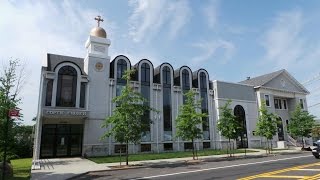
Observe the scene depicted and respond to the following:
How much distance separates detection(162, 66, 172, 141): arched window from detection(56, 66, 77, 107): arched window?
10566 mm

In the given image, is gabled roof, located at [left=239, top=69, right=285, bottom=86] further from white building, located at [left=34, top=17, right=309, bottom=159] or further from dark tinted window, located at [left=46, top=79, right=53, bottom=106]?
dark tinted window, located at [left=46, top=79, right=53, bottom=106]

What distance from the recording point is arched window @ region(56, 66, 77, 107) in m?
27.6

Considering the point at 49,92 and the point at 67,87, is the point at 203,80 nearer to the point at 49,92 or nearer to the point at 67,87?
the point at 67,87

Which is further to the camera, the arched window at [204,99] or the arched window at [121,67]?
the arched window at [204,99]

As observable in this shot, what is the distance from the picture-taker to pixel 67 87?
28.1 m

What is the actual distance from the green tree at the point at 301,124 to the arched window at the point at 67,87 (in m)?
30.5

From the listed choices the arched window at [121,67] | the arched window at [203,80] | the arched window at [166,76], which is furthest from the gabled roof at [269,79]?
the arched window at [121,67]

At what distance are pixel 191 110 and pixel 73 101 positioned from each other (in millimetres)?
11737

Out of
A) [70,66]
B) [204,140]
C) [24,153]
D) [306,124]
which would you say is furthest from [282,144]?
[24,153]

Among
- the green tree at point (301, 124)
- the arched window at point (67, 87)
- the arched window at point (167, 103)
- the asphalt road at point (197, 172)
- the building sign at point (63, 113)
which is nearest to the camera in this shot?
the asphalt road at point (197, 172)

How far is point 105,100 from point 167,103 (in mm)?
7870

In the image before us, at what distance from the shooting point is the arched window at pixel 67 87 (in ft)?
90.7

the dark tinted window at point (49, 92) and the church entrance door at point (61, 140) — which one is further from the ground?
the dark tinted window at point (49, 92)

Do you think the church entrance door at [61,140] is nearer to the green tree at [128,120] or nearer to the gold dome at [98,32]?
the green tree at [128,120]
